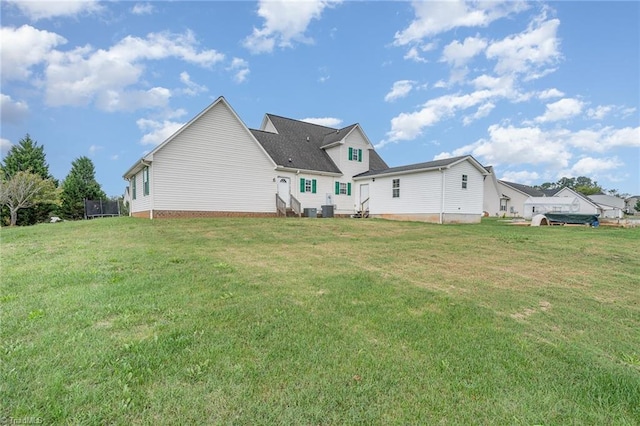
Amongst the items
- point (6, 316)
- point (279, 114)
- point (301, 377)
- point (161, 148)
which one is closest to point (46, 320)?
point (6, 316)

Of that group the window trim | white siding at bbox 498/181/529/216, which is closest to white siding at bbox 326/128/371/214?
the window trim

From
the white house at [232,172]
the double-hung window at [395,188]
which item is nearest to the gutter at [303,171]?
the white house at [232,172]

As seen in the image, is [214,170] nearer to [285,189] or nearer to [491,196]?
[285,189]

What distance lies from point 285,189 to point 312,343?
18.5 m

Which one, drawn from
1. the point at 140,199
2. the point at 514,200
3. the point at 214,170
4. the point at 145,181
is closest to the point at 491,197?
the point at 514,200

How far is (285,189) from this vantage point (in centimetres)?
2139

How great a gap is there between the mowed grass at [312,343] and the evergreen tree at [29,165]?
1346 inches

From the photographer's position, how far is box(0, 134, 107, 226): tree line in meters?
26.9

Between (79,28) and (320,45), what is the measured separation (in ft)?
39.1

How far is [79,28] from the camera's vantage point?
12742 mm

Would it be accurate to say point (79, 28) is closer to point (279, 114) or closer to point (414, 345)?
point (279, 114)

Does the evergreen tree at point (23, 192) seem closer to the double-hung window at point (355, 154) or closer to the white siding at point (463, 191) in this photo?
the double-hung window at point (355, 154)

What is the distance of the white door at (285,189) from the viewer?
69.3ft

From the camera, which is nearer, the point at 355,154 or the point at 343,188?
the point at 343,188
